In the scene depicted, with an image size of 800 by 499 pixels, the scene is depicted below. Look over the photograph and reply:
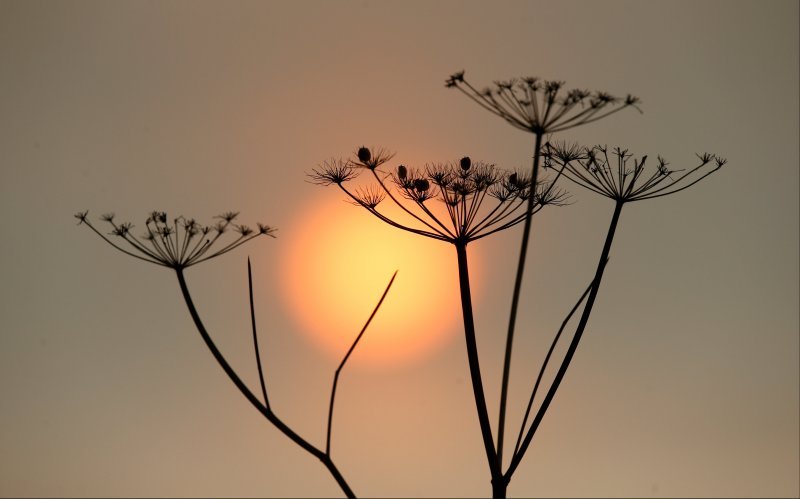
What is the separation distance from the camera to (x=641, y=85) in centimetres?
275

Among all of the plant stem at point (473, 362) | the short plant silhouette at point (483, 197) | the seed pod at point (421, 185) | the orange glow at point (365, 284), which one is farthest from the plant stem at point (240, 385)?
the orange glow at point (365, 284)

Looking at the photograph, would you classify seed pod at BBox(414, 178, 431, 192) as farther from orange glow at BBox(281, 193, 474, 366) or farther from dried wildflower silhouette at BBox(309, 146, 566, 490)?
orange glow at BBox(281, 193, 474, 366)

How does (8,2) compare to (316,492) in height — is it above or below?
above

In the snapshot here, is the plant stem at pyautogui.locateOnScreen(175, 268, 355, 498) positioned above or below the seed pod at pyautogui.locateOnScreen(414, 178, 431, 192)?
below

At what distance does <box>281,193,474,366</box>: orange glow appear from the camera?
239cm

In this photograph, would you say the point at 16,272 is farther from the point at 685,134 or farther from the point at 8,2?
the point at 685,134

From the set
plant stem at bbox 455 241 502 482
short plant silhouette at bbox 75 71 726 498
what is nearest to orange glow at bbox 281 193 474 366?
short plant silhouette at bbox 75 71 726 498

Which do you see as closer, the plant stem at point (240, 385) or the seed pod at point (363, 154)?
the plant stem at point (240, 385)

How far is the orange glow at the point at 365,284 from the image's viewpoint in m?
2.39

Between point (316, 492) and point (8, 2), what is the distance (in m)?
1.82

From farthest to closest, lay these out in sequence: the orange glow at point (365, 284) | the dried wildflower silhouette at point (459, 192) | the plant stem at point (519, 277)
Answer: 1. the orange glow at point (365, 284)
2. the dried wildflower silhouette at point (459, 192)
3. the plant stem at point (519, 277)

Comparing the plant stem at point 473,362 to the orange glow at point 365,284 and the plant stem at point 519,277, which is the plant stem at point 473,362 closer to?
the plant stem at point 519,277

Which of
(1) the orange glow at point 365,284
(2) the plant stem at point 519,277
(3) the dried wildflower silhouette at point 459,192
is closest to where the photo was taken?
(2) the plant stem at point 519,277

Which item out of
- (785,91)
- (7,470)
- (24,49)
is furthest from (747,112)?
(7,470)
